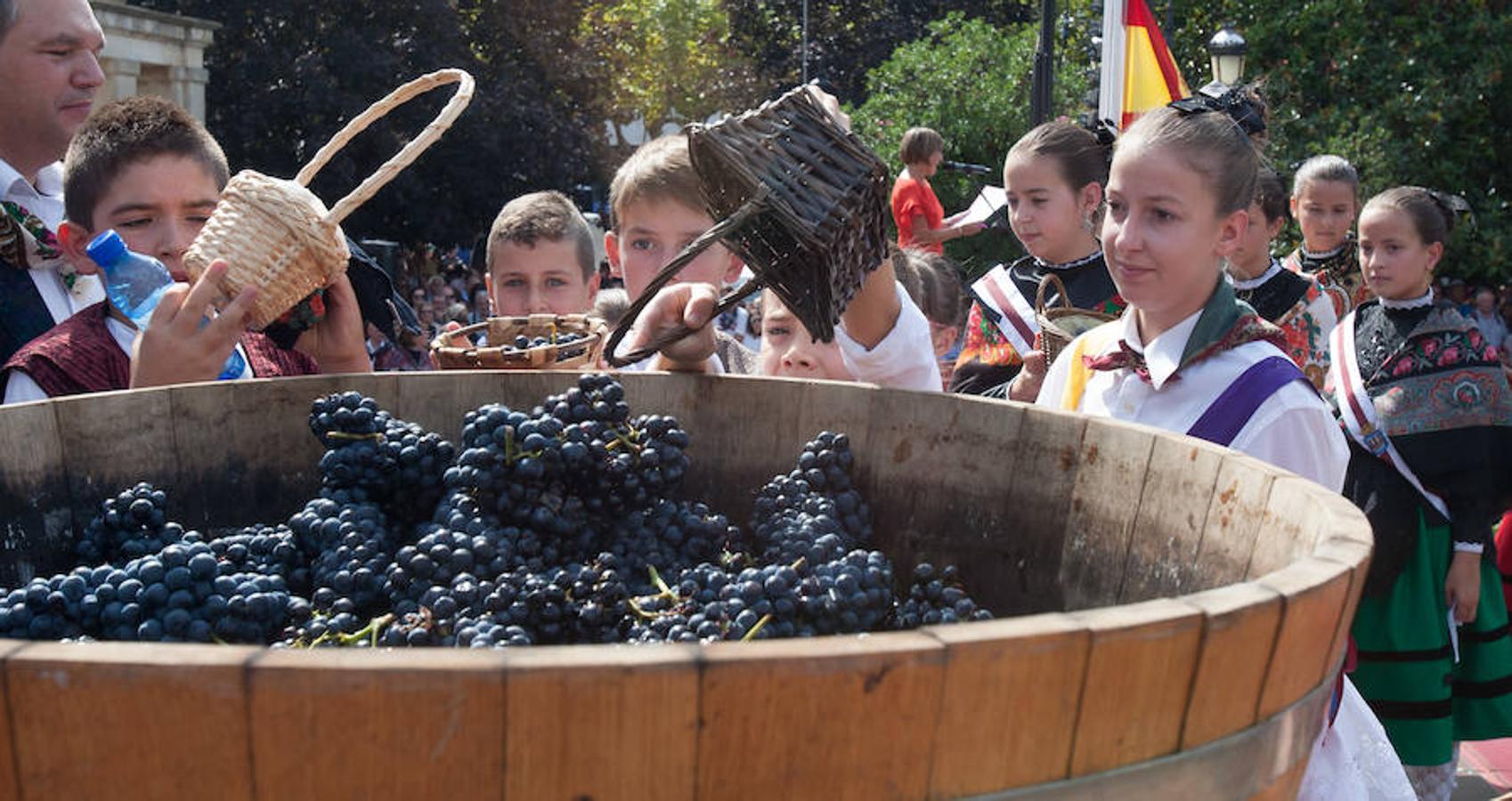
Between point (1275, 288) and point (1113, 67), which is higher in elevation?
point (1113, 67)

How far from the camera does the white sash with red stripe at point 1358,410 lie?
4270mm

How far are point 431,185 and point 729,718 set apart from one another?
2402 centimetres

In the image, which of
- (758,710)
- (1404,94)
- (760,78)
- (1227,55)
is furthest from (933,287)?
(760,78)

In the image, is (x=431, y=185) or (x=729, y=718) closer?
(x=729, y=718)

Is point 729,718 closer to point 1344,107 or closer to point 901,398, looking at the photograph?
point 901,398

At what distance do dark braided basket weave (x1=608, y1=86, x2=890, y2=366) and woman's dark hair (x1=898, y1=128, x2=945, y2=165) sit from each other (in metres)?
7.18

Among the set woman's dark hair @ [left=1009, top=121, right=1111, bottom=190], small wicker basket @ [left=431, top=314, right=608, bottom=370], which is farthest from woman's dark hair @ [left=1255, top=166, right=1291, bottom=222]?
small wicker basket @ [left=431, top=314, right=608, bottom=370]

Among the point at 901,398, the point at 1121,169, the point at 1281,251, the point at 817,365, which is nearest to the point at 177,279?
the point at 817,365

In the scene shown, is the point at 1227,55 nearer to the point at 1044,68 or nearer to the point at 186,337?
the point at 1044,68

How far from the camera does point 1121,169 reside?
268cm

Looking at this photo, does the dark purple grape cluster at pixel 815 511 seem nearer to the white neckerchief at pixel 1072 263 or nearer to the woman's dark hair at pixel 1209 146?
the woman's dark hair at pixel 1209 146

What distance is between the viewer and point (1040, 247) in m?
4.35

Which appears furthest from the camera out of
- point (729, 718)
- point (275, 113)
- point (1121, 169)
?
point (275, 113)

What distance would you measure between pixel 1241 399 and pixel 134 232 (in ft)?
7.59
